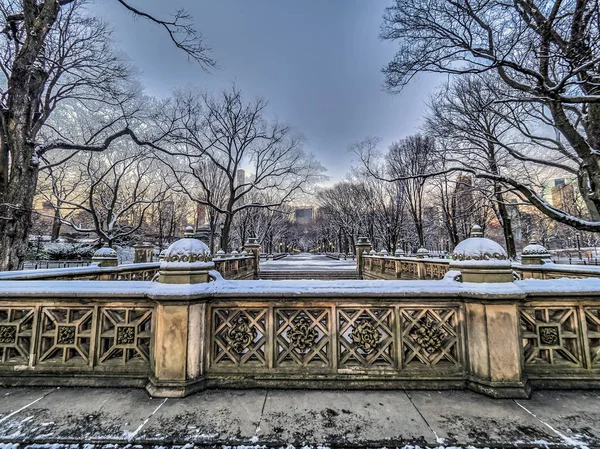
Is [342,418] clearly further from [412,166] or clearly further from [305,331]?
[412,166]

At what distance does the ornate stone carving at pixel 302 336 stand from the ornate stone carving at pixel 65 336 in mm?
2916

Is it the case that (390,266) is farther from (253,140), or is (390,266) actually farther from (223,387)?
(223,387)

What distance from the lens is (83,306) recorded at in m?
3.42

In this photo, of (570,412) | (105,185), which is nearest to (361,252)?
(570,412)

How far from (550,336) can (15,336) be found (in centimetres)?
710

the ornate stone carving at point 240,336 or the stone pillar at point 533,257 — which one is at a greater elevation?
the stone pillar at point 533,257

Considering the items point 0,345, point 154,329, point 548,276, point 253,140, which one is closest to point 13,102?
point 0,345

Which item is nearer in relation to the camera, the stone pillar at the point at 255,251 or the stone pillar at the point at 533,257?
the stone pillar at the point at 533,257

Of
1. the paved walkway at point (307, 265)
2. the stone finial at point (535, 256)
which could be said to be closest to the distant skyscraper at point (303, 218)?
the paved walkway at point (307, 265)

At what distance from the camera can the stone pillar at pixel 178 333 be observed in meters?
3.04

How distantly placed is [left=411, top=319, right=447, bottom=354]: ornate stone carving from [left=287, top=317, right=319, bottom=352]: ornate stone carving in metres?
1.37

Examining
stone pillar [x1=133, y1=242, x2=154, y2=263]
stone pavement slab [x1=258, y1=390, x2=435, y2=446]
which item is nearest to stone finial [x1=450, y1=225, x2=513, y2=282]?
stone pavement slab [x1=258, y1=390, x2=435, y2=446]

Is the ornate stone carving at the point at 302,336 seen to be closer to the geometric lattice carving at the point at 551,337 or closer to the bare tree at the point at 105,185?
the geometric lattice carving at the point at 551,337

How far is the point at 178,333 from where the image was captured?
3.14 metres
